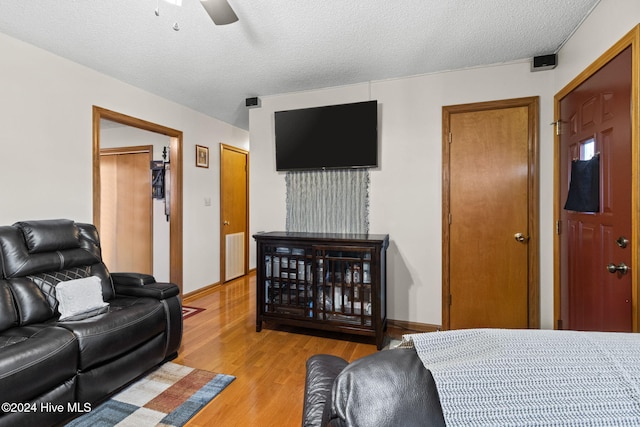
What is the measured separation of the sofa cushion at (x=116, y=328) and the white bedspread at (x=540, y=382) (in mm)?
1938

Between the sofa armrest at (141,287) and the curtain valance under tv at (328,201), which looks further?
the curtain valance under tv at (328,201)

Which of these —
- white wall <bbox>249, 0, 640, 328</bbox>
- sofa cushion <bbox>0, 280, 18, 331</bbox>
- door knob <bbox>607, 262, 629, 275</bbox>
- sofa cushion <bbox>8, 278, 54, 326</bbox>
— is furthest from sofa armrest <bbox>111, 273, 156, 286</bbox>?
door knob <bbox>607, 262, 629, 275</bbox>

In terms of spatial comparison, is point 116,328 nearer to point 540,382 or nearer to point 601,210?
point 540,382

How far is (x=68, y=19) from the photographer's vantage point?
81.4 inches

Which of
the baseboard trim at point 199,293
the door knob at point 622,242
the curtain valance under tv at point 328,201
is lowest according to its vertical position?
the baseboard trim at point 199,293

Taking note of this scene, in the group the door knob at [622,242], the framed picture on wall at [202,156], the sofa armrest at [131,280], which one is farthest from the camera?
the framed picture on wall at [202,156]

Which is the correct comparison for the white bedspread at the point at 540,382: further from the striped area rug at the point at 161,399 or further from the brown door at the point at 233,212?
the brown door at the point at 233,212

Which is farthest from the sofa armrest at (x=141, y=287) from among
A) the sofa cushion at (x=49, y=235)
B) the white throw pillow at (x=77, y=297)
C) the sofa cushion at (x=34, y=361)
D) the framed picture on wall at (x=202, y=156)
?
the framed picture on wall at (x=202, y=156)

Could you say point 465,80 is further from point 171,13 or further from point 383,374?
point 383,374

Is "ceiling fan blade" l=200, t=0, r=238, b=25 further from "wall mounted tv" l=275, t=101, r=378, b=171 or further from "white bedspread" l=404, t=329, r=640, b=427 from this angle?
"white bedspread" l=404, t=329, r=640, b=427

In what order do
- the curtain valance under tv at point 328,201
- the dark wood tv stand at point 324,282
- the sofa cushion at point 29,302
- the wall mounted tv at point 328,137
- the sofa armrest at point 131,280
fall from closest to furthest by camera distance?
1. the sofa cushion at point 29,302
2. the sofa armrest at point 131,280
3. the dark wood tv stand at point 324,282
4. the wall mounted tv at point 328,137
5. the curtain valance under tv at point 328,201

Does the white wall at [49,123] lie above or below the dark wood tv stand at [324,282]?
above

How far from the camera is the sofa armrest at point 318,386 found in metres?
0.79

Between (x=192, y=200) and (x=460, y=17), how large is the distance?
11.3 ft
